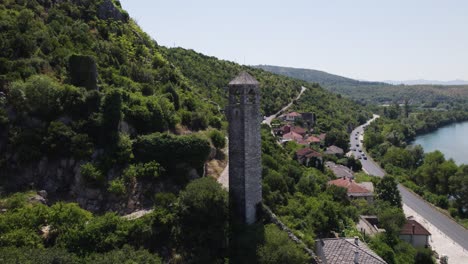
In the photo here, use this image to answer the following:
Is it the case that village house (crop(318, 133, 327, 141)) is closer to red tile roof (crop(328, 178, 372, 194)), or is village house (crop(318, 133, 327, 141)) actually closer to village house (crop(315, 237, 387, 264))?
red tile roof (crop(328, 178, 372, 194))

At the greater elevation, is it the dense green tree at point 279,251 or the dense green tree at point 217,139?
the dense green tree at point 217,139

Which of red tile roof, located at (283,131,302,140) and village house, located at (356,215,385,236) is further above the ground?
red tile roof, located at (283,131,302,140)

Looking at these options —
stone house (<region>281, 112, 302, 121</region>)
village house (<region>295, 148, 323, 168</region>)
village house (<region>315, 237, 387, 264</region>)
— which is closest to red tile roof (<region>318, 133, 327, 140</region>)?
stone house (<region>281, 112, 302, 121</region>)

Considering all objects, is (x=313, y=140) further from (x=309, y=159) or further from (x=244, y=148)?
(x=244, y=148)

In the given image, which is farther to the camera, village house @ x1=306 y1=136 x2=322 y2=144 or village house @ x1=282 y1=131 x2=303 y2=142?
→ village house @ x1=306 y1=136 x2=322 y2=144

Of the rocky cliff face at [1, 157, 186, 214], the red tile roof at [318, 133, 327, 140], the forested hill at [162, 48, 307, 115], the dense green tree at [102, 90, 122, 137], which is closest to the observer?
the rocky cliff face at [1, 157, 186, 214]

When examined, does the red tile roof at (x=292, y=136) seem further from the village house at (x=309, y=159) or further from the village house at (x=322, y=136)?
the village house at (x=309, y=159)

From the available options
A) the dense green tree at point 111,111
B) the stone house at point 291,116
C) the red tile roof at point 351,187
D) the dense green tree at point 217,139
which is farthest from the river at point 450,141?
the dense green tree at point 111,111

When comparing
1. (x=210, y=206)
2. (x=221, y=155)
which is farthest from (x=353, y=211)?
(x=210, y=206)
